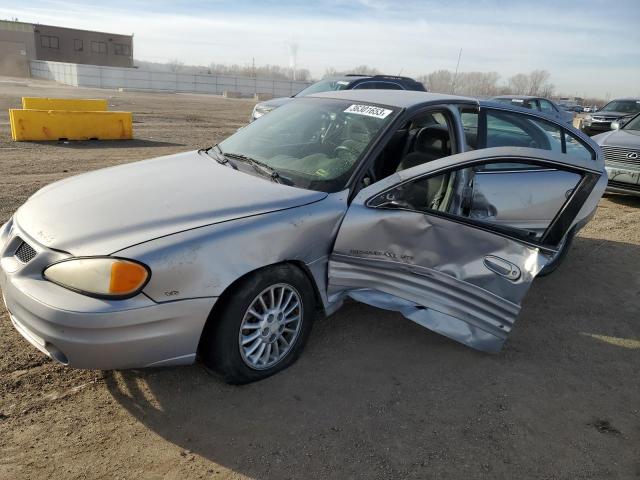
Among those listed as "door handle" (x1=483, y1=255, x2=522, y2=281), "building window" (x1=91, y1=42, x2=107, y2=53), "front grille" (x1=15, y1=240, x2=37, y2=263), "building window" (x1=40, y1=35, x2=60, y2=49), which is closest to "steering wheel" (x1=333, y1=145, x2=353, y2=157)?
"door handle" (x1=483, y1=255, x2=522, y2=281)

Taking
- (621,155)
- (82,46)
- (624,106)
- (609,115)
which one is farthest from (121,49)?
(621,155)

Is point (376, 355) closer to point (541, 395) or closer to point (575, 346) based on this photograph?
point (541, 395)

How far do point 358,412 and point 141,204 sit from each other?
169 cm

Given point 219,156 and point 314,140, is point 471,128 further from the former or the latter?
point 219,156

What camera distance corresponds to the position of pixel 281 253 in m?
2.72

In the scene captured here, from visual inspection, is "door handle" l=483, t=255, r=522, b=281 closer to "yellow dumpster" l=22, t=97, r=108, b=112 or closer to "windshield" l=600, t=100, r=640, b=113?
"yellow dumpster" l=22, t=97, r=108, b=112

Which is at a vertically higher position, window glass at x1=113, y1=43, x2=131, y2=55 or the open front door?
window glass at x1=113, y1=43, x2=131, y2=55

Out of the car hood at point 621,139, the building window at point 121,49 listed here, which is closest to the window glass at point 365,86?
the car hood at point 621,139

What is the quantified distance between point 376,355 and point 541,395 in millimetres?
1040

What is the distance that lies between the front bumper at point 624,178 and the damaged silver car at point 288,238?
471 centimetres

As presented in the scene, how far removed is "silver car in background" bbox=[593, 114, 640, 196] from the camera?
25.3 feet

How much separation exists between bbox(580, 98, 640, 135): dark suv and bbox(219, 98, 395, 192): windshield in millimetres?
16087

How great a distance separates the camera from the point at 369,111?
140 inches

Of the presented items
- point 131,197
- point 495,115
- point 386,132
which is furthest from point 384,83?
point 131,197
